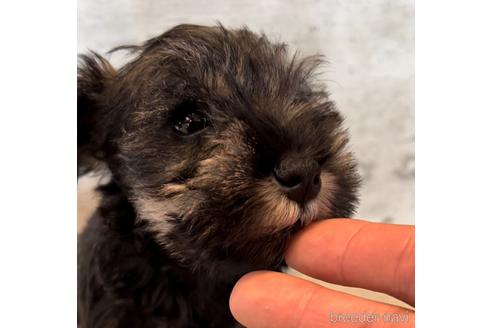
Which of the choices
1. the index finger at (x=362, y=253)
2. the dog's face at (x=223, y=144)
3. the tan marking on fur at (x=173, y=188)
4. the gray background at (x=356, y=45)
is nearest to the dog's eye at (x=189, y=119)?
the dog's face at (x=223, y=144)

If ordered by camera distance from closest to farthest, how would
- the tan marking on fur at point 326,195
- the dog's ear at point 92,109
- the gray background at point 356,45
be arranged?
1. the tan marking on fur at point 326,195
2. the gray background at point 356,45
3. the dog's ear at point 92,109

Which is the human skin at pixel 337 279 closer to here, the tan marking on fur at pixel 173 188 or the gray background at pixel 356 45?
the gray background at pixel 356 45

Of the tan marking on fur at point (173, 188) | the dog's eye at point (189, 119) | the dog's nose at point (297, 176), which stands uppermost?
the dog's eye at point (189, 119)

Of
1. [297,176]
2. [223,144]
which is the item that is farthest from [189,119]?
[297,176]

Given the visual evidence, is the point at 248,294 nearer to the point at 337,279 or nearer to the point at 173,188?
the point at 337,279
